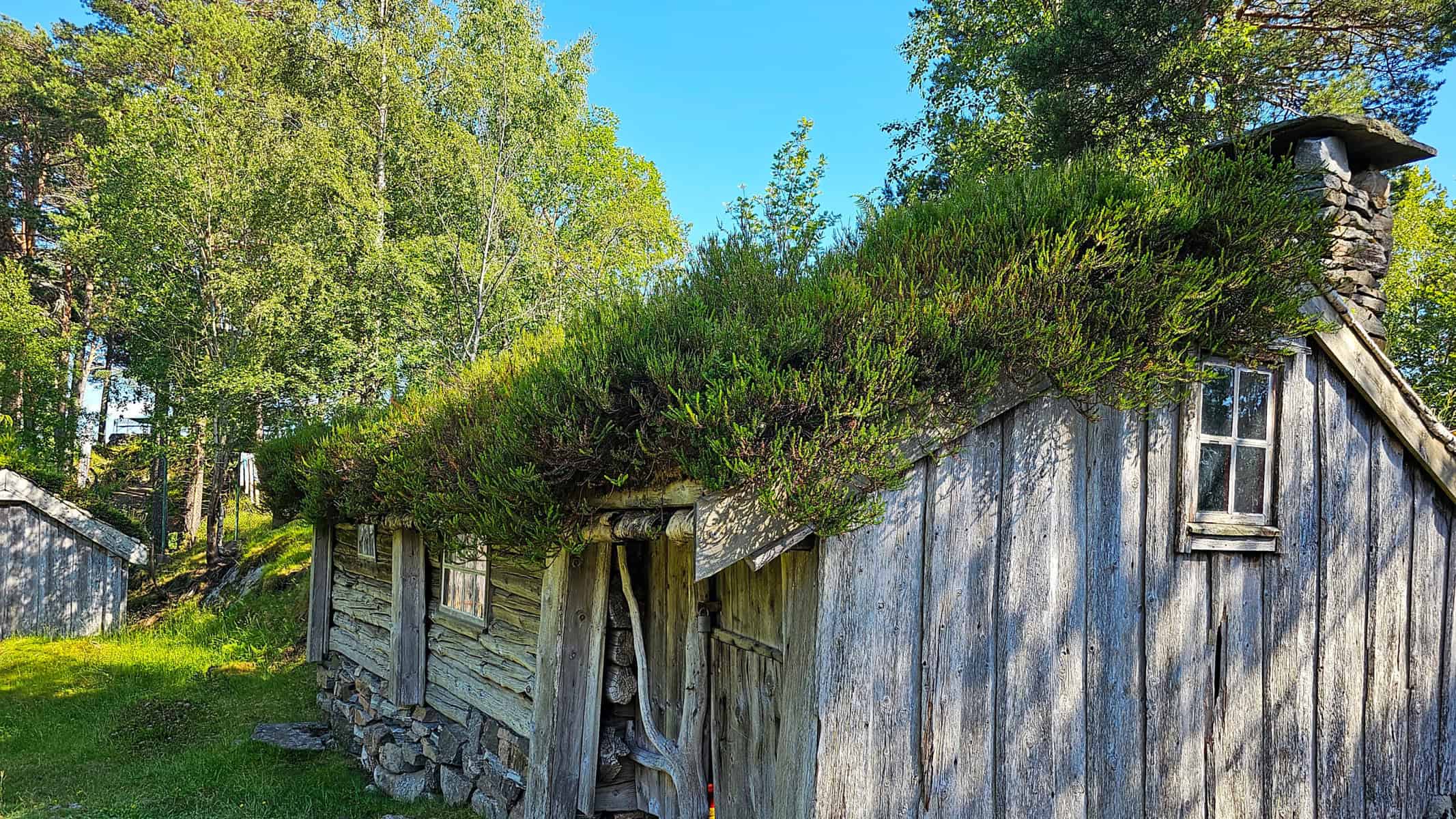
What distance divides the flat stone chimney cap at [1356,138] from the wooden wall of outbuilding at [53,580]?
1814 centimetres

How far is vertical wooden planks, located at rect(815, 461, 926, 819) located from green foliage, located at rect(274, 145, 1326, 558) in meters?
0.25

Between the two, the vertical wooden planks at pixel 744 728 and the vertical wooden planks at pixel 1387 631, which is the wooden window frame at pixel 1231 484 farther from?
the vertical wooden planks at pixel 744 728

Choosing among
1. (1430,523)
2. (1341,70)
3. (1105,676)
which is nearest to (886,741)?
(1105,676)

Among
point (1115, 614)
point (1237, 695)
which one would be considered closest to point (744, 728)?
point (1115, 614)

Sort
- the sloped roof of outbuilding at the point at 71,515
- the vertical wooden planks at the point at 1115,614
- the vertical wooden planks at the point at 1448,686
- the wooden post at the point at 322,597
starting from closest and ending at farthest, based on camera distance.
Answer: the vertical wooden planks at the point at 1115,614 < the vertical wooden planks at the point at 1448,686 < the wooden post at the point at 322,597 < the sloped roof of outbuilding at the point at 71,515

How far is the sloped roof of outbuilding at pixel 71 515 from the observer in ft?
45.4

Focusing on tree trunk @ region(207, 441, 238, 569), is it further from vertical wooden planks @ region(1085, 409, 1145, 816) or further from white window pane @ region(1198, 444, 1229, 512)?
white window pane @ region(1198, 444, 1229, 512)

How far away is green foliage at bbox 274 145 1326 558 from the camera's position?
3219mm

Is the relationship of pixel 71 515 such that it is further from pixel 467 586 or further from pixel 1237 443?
pixel 1237 443

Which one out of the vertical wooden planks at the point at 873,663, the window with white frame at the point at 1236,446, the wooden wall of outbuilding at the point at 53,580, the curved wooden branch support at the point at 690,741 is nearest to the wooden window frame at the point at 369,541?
the curved wooden branch support at the point at 690,741

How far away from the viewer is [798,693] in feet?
11.6

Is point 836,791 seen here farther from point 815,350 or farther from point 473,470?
point 473,470

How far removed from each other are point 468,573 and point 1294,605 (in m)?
5.90

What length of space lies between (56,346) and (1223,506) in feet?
70.9
